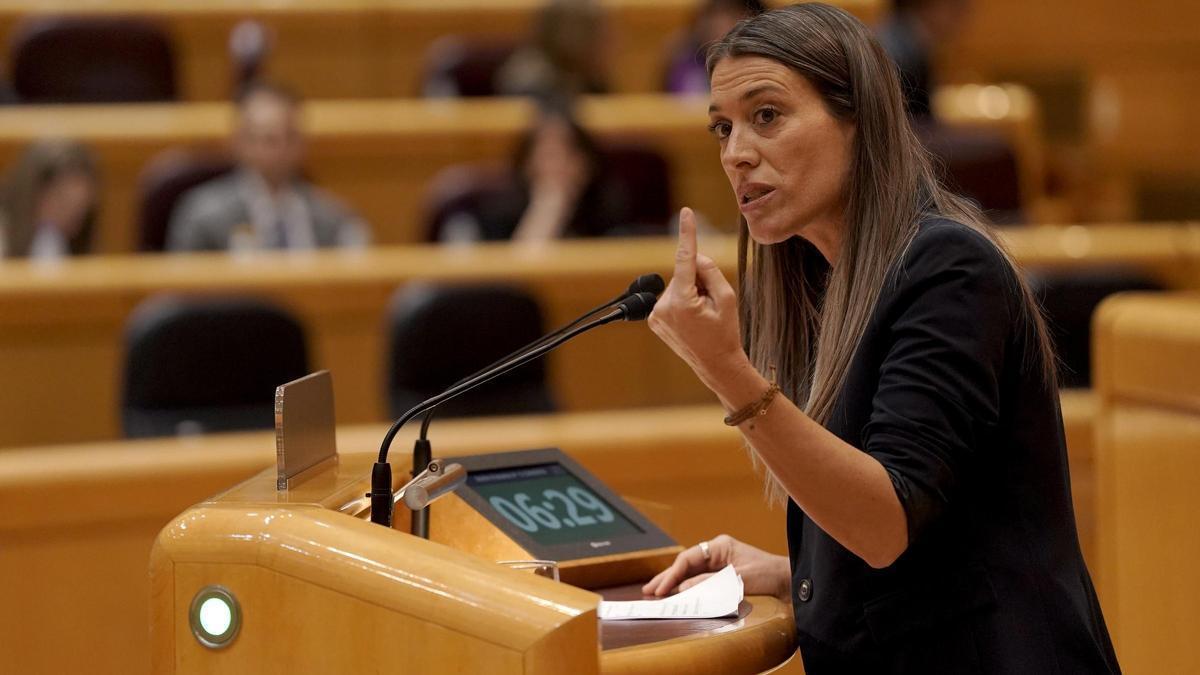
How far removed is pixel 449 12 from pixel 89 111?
868 mm

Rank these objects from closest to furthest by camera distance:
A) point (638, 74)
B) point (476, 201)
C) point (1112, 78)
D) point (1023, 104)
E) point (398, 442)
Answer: point (398, 442) → point (476, 201) → point (1023, 104) → point (638, 74) → point (1112, 78)

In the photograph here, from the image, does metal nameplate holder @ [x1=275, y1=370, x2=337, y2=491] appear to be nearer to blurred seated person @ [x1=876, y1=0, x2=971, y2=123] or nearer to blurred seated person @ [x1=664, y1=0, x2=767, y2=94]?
blurred seated person @ [x1=876, y1=0, x2=971, y2=123]

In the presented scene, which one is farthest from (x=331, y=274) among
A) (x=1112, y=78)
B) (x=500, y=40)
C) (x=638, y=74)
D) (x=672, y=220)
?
(x=1112, y=78)

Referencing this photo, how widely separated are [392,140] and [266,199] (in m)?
0.35

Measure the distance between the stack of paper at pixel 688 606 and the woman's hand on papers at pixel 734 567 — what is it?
0.03 metres

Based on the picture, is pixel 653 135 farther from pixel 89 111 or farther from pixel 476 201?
pixel 89 111

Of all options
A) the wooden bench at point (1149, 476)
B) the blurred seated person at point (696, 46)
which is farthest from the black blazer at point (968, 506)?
the blurred seated person at point (696, 46)

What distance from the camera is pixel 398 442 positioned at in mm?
1606

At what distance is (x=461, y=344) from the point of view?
2.15 m

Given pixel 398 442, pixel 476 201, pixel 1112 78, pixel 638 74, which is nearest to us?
pixel 398 442

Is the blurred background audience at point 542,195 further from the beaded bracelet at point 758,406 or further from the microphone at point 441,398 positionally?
the beaded bracelet at point 758,406

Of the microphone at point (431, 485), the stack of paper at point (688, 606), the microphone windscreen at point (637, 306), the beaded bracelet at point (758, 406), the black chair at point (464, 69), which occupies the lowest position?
the stack of paper at point (688, 606)

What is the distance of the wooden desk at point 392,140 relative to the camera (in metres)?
3.02

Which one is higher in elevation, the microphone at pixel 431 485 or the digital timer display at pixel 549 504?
the microphone at pixel 431 485
